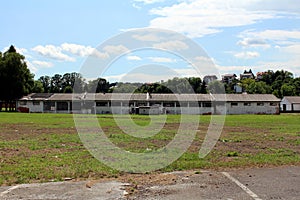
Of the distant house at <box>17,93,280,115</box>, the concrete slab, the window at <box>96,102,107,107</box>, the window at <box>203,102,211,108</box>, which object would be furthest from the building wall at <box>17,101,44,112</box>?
the concrete slab

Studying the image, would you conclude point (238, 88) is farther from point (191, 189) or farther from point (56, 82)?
point (191, 189)

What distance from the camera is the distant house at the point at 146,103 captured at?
216 feet

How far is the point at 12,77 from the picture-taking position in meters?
66.8

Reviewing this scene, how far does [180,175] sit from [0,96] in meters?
64.8

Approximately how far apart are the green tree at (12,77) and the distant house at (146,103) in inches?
70.4

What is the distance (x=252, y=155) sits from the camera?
11773 millimetres

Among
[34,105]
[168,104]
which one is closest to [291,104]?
[168,104]

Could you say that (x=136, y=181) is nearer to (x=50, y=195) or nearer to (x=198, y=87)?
(x=50, y=195)

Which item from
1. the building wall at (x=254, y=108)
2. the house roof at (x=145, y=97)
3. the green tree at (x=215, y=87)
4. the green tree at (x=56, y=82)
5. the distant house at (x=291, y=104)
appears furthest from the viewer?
the green tree at (x=56, y=82)

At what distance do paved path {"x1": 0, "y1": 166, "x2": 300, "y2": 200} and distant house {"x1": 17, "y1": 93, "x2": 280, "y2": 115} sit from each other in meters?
55.0

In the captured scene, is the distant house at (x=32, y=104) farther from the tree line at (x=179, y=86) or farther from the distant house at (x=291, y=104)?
the distant house at (x=291, y=104)

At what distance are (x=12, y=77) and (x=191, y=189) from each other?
65.4m

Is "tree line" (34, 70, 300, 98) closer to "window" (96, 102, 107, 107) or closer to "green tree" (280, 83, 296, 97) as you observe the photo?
"green tree" (280, 83, 296, 97)

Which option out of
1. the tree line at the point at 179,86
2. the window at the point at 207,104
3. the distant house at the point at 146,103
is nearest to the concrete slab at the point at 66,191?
the tree line at the point at 179,86
